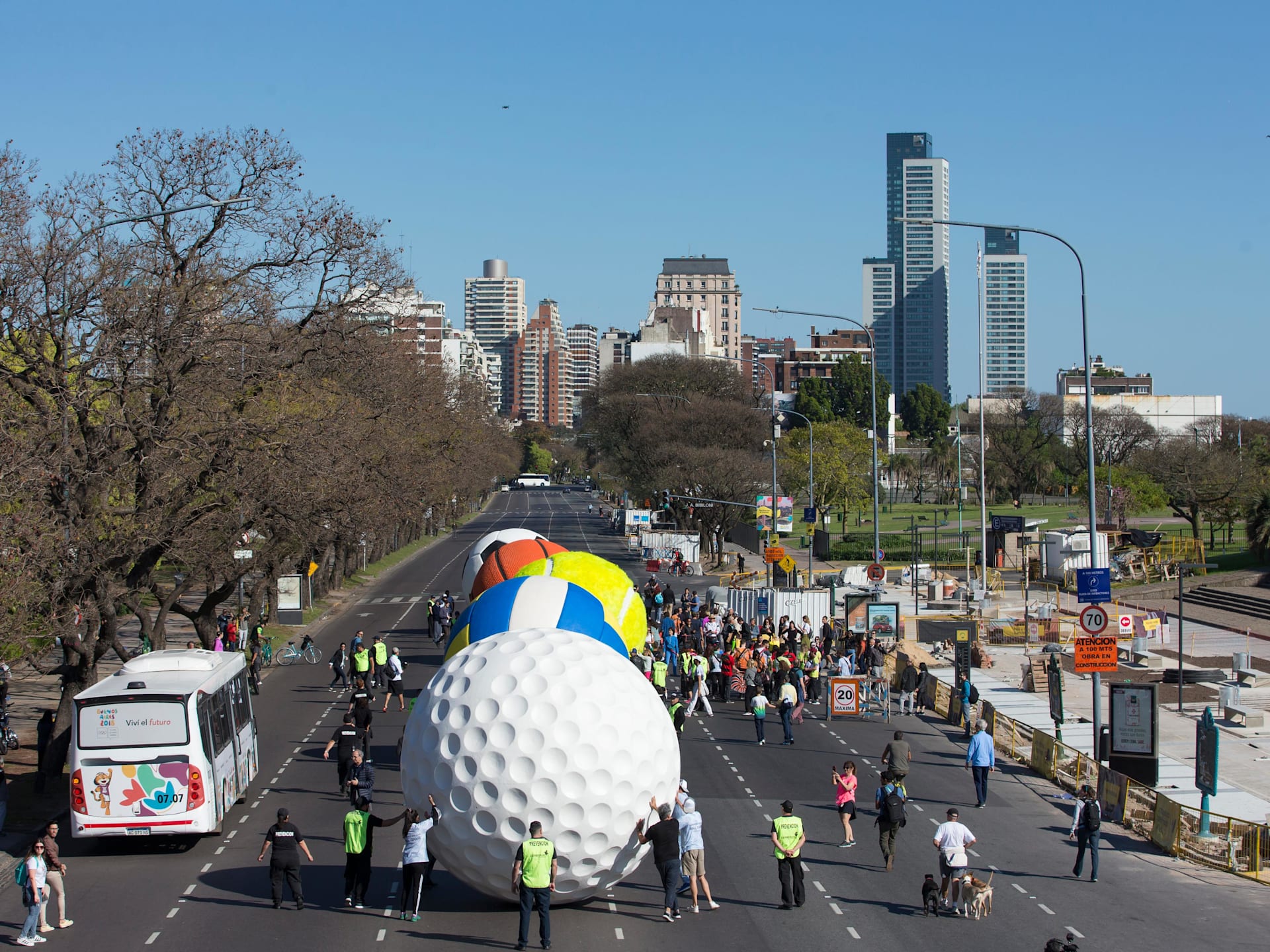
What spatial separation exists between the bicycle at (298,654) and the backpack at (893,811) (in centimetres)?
2383

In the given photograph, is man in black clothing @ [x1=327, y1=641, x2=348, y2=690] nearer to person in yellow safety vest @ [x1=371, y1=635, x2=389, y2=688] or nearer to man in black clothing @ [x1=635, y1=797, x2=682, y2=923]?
person in yellow safety vest @ [x1=371, y1=635, x2=389, y2=688]

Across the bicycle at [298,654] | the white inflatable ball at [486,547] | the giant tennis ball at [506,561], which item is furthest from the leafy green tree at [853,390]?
the giant tennis ball at [506,561]

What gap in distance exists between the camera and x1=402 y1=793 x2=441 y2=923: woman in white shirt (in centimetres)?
1296

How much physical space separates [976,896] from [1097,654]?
24.8 feet

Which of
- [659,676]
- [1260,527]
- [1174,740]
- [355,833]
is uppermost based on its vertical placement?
[1260,527]

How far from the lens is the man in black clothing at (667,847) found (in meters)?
13.2

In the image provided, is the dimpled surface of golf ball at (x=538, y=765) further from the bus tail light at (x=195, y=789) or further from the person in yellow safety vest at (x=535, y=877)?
the bus tail light at (x=195, y=789)

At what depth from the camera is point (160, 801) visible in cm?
1631

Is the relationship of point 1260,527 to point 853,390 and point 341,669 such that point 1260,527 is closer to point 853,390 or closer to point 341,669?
point 341,669

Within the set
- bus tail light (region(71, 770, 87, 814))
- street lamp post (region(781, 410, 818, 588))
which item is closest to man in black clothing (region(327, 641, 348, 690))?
street lamp post (region(781, 410, 818, 588))

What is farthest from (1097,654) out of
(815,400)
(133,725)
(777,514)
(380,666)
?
(815,400)

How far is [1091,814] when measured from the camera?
15391 mm

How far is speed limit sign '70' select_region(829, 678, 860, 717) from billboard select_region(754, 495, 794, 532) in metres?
20.5

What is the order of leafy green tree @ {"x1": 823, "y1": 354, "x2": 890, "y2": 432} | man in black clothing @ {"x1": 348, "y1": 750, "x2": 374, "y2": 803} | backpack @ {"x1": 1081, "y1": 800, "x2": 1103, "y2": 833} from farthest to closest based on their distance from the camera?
leafy green tree @ {"x1": 823, "y1": 354, "x2": 890, "y2": 432} → man in black clothing @ {"x1": 348, "y1": 750, "x2": 374, "y2": 803} → backpack @ {"x1": 1081, "y1": 800, "x2": 1103, "y2": 833}
